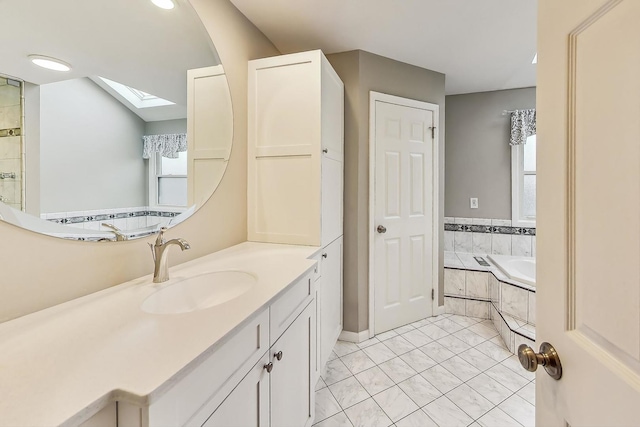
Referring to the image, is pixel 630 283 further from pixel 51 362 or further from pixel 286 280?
pixel 51 362

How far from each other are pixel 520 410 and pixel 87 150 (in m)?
2.43

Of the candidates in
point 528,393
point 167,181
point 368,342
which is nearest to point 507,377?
point 528,393

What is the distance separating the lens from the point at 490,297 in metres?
2.71

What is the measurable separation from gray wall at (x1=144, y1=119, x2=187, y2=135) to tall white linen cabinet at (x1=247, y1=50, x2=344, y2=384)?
573 millimetres

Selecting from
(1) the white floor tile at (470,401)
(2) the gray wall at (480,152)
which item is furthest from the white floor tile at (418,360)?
(2) the gray wall at (480,152)

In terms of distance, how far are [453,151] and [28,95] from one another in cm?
358

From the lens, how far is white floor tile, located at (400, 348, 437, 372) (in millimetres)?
1979

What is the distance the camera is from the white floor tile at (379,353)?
81.4 inches

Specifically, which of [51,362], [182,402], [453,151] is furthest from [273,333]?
[453,151]

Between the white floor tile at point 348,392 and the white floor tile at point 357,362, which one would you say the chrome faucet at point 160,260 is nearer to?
the white floor tile at point 348,392

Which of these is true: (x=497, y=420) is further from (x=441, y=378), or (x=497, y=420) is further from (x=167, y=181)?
(x=167, y=181)

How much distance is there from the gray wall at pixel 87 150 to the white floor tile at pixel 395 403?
1652 mm

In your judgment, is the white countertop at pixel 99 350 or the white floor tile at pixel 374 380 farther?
the white floor tile at pixel 374 380

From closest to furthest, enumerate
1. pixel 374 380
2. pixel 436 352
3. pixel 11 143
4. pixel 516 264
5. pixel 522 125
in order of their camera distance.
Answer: pixel 11 143 → pixel 374 380 → pixel 436 352 → pixel 516 264 → pixel 522 125
